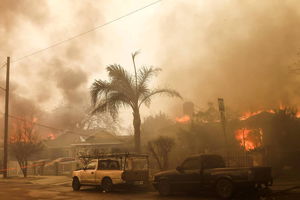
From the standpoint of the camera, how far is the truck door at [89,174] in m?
16.3

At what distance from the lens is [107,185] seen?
613 inches

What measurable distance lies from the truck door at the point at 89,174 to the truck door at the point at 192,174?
5201mm

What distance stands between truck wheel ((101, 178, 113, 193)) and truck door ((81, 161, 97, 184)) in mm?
746

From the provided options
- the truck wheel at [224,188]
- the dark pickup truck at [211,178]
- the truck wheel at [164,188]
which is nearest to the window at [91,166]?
the dark pickup truck at [211,178]

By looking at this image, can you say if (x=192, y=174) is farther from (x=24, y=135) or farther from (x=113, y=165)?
(x=24, y=135)

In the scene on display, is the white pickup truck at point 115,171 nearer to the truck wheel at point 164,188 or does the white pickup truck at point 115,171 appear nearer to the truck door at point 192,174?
the truck wheel at point 164,188

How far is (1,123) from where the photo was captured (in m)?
62.0

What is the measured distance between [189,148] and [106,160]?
34.5 ft

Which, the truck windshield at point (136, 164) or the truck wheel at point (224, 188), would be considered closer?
the truck wheel at point (224, 188)

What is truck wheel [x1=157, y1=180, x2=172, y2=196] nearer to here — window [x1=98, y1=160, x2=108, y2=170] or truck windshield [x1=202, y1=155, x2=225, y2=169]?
truck windshield [x1=202, y1=155, x2=225, y2=169]

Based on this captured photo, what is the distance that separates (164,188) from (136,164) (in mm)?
2464

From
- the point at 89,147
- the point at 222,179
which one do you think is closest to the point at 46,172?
the point at 89,147

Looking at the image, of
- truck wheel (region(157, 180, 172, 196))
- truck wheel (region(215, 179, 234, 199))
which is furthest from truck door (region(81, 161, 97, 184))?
truck wheel (region(215, 179, 234, 199))

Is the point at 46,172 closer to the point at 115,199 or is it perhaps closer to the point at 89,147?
the point at 89,147
